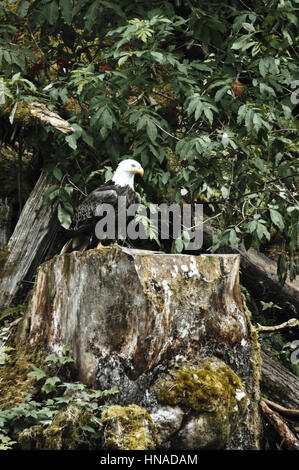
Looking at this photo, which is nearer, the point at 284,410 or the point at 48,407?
the point at 48,407

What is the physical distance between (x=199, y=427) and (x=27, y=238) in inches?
125

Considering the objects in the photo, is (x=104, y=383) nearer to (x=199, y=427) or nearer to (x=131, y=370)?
(x=131, y=370)

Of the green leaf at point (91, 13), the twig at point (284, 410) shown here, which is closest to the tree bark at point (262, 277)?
the twig at point (284, 410)

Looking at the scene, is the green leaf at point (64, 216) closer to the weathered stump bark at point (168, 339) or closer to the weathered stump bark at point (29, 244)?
the weathered stump bark at point (29, 244)

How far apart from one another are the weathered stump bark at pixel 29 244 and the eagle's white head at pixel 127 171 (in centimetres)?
131

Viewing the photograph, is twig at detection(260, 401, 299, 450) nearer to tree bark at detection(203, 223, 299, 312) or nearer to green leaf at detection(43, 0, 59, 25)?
tree bark at detection(203, 223, 299, 312)

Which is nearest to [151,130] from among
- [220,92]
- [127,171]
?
[127,171]

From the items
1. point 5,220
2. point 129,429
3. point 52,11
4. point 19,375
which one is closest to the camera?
point 129,429

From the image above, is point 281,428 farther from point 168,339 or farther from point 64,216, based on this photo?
point 64,216

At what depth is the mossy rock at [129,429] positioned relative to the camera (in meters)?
3.09

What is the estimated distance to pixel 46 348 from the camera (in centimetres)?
405

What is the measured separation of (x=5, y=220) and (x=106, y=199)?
2.08 meters

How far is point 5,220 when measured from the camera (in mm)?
6180

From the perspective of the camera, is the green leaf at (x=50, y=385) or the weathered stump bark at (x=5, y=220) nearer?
the green leaf at (x=50, y=385)
